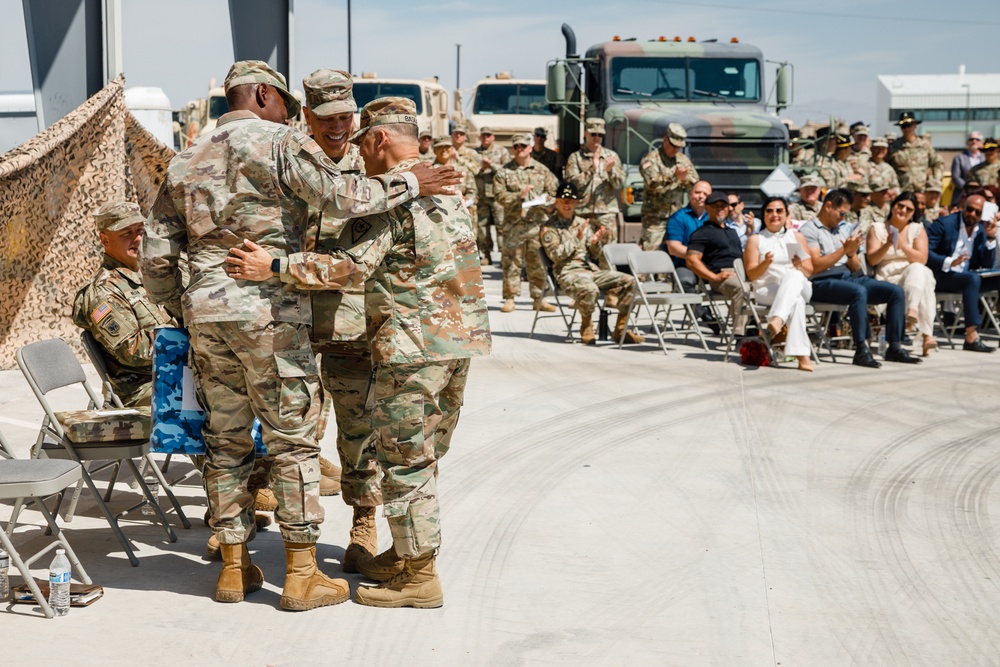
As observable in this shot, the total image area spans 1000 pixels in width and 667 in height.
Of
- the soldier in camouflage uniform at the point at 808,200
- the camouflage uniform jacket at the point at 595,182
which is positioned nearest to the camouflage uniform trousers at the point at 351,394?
the soldier in camouflage uniform at the point at 808,200

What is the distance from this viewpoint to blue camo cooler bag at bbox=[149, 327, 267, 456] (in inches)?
171

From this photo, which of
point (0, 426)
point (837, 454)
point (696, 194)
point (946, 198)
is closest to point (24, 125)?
point (0, 426)

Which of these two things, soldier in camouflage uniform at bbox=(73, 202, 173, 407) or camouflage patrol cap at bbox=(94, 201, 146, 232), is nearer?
soldier in camouflage uniform at bbox=(73, 202, 173, 407)

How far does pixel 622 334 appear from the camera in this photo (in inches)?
418

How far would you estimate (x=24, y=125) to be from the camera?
1198cm

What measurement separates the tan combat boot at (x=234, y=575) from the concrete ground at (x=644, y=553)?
2.4 inches

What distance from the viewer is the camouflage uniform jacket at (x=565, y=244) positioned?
10500mm

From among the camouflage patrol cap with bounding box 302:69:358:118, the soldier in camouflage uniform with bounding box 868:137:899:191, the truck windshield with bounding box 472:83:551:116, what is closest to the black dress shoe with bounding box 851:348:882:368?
the soldier in camouflage uniform with bounding box 868:137:899:191

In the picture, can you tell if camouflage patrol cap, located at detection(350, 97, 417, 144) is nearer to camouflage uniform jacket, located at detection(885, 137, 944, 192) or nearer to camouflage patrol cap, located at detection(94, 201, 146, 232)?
camouflage patrol cap, located at detection(94, 201, 146, 232)

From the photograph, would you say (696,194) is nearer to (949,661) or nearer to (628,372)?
(628,372)

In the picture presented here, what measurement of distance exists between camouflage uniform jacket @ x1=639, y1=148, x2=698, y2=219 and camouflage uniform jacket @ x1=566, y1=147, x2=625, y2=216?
0.31 metres

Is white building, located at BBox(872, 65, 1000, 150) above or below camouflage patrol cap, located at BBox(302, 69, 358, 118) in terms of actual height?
above

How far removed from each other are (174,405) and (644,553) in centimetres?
200

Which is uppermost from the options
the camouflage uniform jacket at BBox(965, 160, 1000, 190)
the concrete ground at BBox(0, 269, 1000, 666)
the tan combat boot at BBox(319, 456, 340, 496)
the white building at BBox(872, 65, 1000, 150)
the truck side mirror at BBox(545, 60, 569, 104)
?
the white building at BBox(872, 65, 1000, 150)
